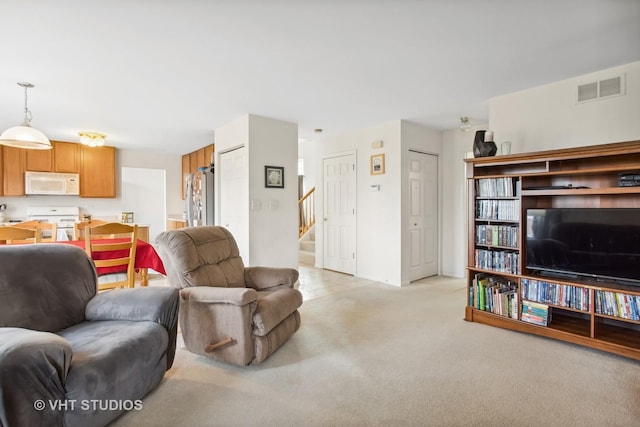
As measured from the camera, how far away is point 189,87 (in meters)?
3.16

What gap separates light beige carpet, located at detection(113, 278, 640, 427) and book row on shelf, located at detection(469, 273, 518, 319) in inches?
8.0

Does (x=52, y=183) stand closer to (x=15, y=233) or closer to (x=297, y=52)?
(x=15, y=233)

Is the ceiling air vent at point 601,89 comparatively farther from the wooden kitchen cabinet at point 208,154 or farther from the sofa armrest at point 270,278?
the wooden kitchen cabinet at point 208,154

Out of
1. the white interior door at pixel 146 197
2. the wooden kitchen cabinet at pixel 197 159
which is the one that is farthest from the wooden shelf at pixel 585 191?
the white interior door at pixel 146 197

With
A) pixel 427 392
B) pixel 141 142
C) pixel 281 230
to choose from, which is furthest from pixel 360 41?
pixel 141 142

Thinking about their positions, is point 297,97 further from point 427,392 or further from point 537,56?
point 427,392

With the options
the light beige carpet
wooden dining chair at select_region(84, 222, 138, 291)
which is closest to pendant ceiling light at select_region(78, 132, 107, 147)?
wooden dining chair at select_region(84, 222, 138, 291)

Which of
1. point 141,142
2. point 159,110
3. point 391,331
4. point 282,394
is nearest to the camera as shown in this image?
point 282,394

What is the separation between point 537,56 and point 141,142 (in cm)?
599

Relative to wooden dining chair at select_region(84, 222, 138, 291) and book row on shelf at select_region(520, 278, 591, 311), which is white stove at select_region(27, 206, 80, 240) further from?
book row on shelf at select_region(520, 278, 591, 311)

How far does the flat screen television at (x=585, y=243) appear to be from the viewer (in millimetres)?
2410

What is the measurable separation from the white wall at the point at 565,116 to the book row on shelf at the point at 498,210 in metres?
0.74

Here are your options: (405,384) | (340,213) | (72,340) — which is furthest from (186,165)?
(405,384)

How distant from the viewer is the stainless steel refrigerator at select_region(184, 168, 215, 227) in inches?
196
